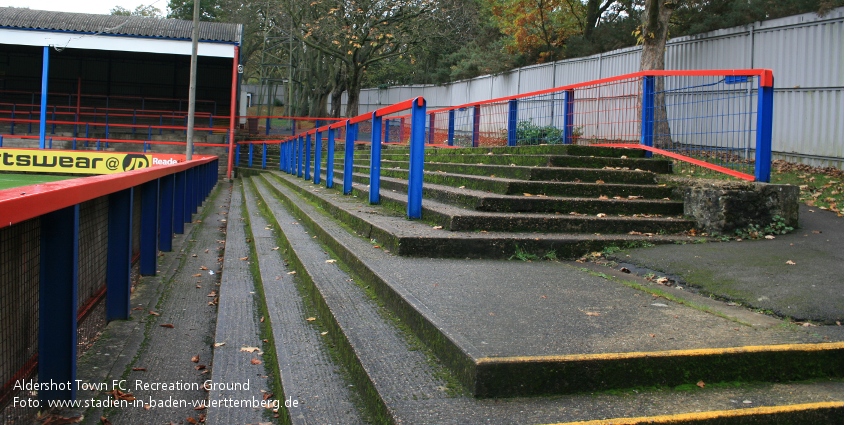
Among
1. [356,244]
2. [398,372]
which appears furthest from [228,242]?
[398,372]

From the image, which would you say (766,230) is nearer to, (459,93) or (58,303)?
(58,303)

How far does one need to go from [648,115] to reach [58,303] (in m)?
7.07

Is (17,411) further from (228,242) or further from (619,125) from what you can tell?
(619,125)

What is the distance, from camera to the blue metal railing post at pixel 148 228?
630 centimetres

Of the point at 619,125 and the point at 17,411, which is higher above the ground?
the point at 619,125

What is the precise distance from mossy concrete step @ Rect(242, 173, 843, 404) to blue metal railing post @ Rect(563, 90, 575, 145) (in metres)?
5.84

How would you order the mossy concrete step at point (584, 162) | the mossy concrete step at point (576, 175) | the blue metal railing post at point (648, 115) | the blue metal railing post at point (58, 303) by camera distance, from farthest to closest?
the blue metal railing post at point (648, 115) < the mossy concrete step at point (584, 162) < the mossy concrete step at point (576, 175) < the blue metal railing post at point (58, 303)

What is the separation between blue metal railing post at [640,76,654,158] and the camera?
848 centimetres

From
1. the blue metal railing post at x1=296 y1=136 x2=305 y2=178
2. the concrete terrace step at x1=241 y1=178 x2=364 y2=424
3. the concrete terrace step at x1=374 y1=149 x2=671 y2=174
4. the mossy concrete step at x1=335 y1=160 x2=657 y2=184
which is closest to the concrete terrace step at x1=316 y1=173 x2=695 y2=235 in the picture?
the mossy concrete step at x1=335 y1=160 x2=657 y2=184

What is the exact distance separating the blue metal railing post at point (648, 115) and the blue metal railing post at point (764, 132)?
71.8 inches

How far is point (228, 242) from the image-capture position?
840cm

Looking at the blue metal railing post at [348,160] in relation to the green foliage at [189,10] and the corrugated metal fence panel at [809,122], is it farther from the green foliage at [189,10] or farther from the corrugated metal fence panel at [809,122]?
the green foliage at [189,10]

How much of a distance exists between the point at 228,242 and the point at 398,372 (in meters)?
5.90

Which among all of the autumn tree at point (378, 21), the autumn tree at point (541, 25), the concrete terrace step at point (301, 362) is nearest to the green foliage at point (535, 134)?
the concrete terrace step at point (301, 362)
